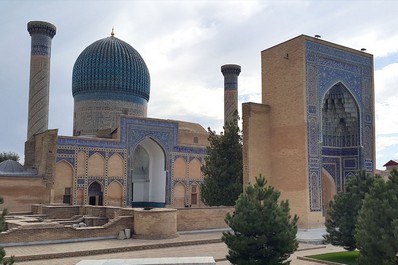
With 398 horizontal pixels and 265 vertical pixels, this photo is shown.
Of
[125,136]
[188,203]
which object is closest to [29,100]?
[125,136]

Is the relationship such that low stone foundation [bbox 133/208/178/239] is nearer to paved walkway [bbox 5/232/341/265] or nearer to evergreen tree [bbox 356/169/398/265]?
paved walkway [bbox 5/232/341/265]

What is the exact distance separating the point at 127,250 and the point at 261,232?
416 cm

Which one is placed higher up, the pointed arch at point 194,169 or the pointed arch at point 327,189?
the pointed arch at point 194,169

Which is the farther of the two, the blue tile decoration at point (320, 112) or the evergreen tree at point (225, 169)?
the evergreen tree at point (225, 169)

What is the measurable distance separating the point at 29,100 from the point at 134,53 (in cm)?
741

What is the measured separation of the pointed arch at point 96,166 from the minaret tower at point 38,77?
14.4 feet

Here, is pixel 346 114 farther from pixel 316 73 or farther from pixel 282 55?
pixel 282 55

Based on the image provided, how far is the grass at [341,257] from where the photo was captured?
8.05 meters

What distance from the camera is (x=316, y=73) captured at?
13.9m

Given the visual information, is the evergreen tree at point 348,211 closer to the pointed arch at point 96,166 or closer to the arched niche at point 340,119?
the arched niche at point 340,119

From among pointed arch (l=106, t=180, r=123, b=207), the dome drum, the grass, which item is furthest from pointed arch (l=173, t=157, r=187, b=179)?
the grass

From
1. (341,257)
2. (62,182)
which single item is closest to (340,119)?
(341,257)

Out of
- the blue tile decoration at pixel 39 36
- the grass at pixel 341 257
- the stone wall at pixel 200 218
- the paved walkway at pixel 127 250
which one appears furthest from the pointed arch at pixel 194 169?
the grass at pixel 341 257

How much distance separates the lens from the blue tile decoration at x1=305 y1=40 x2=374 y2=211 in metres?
13.5
